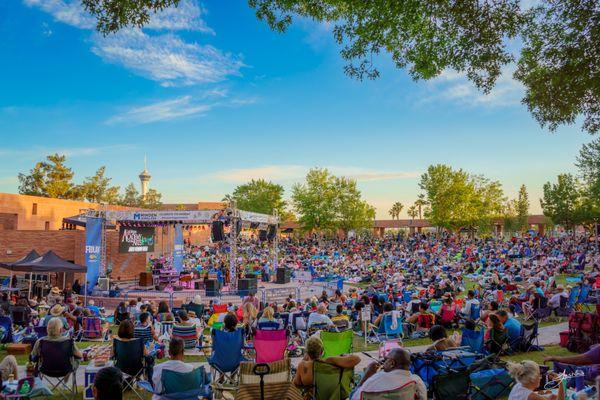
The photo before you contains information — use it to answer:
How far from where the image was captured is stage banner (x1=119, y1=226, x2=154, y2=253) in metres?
24.2

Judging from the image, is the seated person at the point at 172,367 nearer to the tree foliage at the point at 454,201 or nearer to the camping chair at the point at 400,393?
the camping chair at the point at 400,393

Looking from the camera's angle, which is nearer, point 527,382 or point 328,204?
point 527,382

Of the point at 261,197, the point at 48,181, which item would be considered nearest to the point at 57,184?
the point at 48,181

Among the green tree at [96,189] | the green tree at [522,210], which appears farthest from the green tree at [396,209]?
the green tree at [96,189]

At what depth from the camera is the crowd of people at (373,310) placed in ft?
17.3

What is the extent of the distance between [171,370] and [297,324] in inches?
251

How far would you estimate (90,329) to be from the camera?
1160 centimetres

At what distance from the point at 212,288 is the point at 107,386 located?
18438 mm

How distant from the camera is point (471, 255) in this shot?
3303 centimetres

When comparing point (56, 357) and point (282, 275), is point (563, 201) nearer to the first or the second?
point (282, 275)

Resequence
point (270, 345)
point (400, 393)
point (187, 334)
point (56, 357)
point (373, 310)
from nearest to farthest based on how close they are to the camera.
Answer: point (400, 393), point (56, 357), point (270, 345), point (187, 334), point (373, 310)

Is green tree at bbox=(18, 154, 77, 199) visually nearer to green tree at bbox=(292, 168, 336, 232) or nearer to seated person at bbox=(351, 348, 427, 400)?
green tree at bbox=(292, 168, 336, 232)

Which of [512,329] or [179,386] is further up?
[179,386]

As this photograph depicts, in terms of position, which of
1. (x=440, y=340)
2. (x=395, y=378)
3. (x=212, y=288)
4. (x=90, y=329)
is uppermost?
(x=395, y=378)
